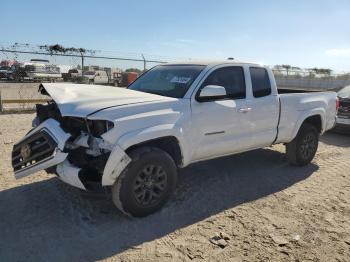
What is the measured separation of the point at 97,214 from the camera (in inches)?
181

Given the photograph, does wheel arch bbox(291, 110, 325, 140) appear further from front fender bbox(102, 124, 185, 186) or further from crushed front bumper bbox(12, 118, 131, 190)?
crushed front bumper bbox(12, 118, 131, 190)

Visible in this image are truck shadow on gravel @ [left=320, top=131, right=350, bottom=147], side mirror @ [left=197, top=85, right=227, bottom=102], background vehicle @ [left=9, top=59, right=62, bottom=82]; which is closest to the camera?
side mirror @ [left=197, top=85, right=227, bottom=102]

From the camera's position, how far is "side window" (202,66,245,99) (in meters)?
5.35

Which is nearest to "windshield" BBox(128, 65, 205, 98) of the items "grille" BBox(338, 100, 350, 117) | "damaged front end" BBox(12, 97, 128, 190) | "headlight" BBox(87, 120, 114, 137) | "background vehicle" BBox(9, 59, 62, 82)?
"headlight" BBox(87, 120, 114, 137)

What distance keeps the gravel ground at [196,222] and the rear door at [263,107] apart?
0.74 m

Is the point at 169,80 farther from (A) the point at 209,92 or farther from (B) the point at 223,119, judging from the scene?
(B) the point at 223,119

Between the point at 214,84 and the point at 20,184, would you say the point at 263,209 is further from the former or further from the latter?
the point at 20,184

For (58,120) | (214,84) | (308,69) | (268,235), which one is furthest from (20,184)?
(308,69)

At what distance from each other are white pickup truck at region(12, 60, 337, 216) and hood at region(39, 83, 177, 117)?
0.01 m

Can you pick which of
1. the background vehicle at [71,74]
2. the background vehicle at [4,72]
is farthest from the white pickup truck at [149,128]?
the background vehicle at [4,72]

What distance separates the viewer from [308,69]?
106 ft

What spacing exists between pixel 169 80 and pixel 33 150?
2106 millimetres

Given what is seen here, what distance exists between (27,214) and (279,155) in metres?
5.20

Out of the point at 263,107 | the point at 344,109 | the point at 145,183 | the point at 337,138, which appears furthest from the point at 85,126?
the point at 344,109
